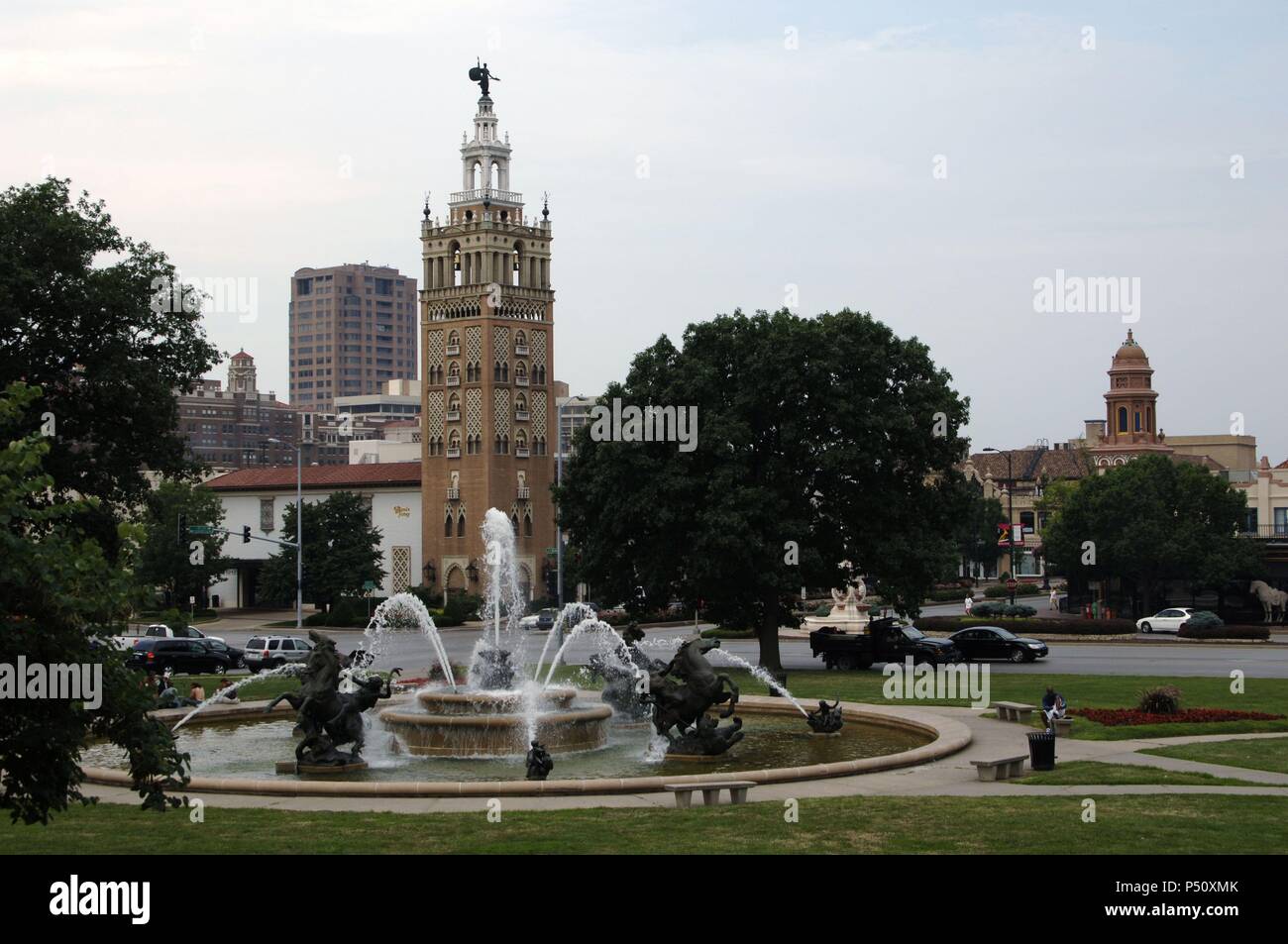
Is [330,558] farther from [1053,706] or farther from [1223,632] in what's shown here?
[1053,706]

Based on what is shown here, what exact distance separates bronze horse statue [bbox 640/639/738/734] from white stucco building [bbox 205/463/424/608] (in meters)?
77.2

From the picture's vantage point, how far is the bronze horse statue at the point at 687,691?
25.3 metres

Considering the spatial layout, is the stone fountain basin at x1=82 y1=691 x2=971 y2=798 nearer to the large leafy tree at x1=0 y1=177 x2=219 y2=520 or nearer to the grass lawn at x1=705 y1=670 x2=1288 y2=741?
the grass lawn at x1=705 y1=670 x2=1288 y2=741

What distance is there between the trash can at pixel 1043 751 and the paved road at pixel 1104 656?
16.9 m

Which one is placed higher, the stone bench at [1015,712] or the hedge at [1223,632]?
the stone bench at [1015,712]

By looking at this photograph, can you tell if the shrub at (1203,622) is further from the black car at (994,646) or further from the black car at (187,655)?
the black car at (187,655)

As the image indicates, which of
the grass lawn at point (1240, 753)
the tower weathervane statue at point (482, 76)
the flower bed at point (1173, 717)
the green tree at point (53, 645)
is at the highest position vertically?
the tower weathervane statue at point (482, 76)

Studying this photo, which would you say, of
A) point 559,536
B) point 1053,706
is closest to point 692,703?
point 1053,706

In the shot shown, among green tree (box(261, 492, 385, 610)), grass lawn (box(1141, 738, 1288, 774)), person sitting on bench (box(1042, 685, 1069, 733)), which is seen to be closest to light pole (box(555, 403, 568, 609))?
green tree (box(261, 492, 385, 610))

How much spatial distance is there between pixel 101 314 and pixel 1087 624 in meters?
40.1

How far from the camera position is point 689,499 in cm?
4428

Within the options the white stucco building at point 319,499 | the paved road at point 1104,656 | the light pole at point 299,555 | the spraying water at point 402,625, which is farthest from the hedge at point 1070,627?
the white stucco building at point 319,499

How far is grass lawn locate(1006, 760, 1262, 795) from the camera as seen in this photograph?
21172 mm

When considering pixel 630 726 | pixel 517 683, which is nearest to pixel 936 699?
pixel 630 726
